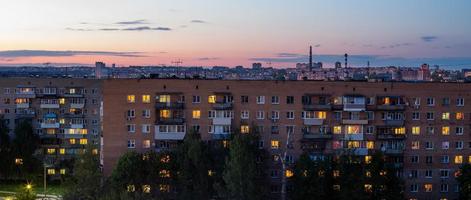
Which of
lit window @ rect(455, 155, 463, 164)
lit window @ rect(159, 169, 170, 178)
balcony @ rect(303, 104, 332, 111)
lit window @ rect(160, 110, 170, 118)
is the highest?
balcony @ rect(303, 104, 332, 111)

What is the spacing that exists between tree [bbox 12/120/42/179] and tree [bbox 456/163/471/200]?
180ft

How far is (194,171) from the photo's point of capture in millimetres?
55344

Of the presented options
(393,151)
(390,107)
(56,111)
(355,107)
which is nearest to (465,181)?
(393,151)

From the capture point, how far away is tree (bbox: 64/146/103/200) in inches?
2018

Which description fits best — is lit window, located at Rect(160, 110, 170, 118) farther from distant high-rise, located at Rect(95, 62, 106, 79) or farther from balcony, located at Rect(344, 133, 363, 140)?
distant high-rise, located at Rect(95, 62, 106, 79)

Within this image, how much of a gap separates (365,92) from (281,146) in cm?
977

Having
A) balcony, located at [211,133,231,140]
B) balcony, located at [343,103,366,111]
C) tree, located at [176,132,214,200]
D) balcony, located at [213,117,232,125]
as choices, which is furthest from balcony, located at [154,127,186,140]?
balcony, located at [343,103,366,111]

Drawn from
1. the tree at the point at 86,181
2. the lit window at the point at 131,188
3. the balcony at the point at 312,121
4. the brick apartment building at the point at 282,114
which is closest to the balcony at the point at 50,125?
the brick apartment building at the point at 282,114

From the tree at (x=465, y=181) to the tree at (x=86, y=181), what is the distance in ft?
108

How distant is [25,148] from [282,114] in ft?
133

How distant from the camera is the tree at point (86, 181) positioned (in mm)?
51250

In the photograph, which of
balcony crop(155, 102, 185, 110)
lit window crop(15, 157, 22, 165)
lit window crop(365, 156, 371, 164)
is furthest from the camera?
lit window crop(15, 157, 22, 165)

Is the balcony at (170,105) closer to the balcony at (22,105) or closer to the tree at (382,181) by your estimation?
the tree at (382,181)

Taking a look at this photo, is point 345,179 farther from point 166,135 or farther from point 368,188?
point 166,135
